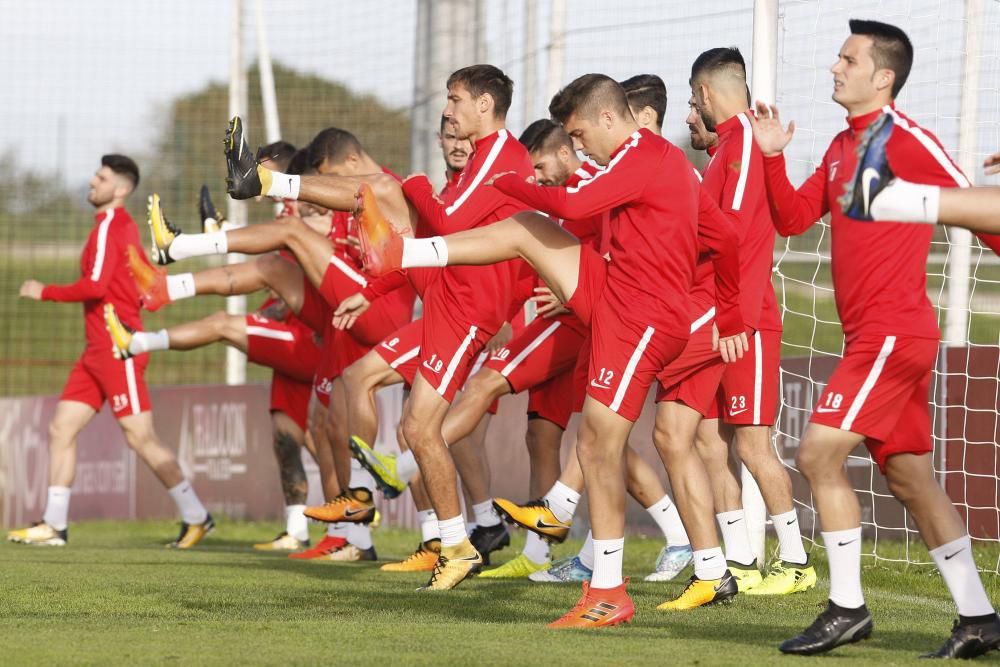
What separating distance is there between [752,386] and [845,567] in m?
2.18

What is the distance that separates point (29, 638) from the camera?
16.8ft

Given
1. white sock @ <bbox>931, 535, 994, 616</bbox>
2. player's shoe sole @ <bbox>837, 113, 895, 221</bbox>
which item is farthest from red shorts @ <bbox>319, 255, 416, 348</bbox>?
player's shoe sole @ <bbox>837, 113, 895, 221</bbox>

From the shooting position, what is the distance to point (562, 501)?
287 inches

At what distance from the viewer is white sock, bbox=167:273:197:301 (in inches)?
392

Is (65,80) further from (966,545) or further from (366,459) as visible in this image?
(966,545)

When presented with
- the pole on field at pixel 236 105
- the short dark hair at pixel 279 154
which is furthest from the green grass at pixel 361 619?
the pole on field at pixel 236 105

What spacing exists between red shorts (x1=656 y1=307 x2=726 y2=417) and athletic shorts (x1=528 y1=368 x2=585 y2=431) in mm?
1288

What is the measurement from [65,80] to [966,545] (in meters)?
13.4

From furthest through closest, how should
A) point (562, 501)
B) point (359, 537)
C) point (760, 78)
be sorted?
point (359, 537) < point (760, 78) < point (562, 501)

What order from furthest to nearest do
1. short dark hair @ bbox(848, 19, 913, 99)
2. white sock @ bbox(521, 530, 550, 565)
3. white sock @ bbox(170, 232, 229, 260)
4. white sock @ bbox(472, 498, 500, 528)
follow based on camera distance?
1. white sock @ bbox(472, 498, 500, 528)
2. white sock @ bbox(170, 232, 229, 260)
3. white sock @ bbox(521, 530, 550, 565)
4. short dark hair @ bbox(848, 19, 913, 99)

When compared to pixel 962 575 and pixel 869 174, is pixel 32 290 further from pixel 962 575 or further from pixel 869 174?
pixel 869 174

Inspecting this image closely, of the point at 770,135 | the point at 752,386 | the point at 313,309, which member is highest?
the point at 770,135

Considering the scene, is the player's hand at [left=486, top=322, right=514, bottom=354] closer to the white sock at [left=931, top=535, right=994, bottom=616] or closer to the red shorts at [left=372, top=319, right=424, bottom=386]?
the red shorts at [left=372, top=319, right=424, bottom=386]

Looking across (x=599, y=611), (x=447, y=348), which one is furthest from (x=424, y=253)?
(x=599, y=611)
